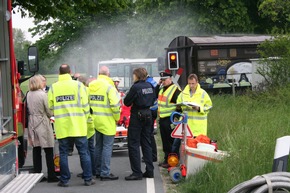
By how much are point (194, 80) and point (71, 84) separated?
226 centimetres

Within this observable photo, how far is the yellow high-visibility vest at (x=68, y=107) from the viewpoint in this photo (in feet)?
35.4

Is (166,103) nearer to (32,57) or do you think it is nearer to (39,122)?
(39,122)

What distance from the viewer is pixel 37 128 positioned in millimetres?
11414

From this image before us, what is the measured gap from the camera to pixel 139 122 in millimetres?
11641

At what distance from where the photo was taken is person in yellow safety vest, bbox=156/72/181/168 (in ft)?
41.9

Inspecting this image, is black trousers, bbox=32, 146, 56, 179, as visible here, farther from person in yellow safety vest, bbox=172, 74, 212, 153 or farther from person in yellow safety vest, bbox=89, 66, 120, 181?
person in yellow safety vest, bbox=172, 74, 212, 153

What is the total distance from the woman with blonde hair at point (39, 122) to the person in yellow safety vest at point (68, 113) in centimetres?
50

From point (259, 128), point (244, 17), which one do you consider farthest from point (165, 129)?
point (244, 17)

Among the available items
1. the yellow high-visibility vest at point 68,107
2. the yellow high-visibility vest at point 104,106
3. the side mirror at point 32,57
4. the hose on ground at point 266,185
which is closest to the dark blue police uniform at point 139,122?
the yellow high-visibility vest at point 104,106

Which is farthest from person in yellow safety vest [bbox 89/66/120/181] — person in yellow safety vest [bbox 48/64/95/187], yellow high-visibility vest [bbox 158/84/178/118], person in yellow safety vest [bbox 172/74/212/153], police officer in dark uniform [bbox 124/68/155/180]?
yellow high-visibility vest [bbox 158/84/178/118]

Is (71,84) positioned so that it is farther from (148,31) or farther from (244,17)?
(148,31)

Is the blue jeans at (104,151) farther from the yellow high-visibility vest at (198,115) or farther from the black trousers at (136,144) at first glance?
the yellow high-visibility vest at (198,115)

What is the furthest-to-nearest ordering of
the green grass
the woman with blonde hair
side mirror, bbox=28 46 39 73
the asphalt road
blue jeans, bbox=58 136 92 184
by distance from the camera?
the woman with blonde hair < blue jeans, bbox=58 136 92 184 < the asphalt road < side mirror, bbox=28 46 39 73 < the green grass

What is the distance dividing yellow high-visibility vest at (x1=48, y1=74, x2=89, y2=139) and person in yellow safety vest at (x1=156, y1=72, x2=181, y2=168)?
2291 mm
